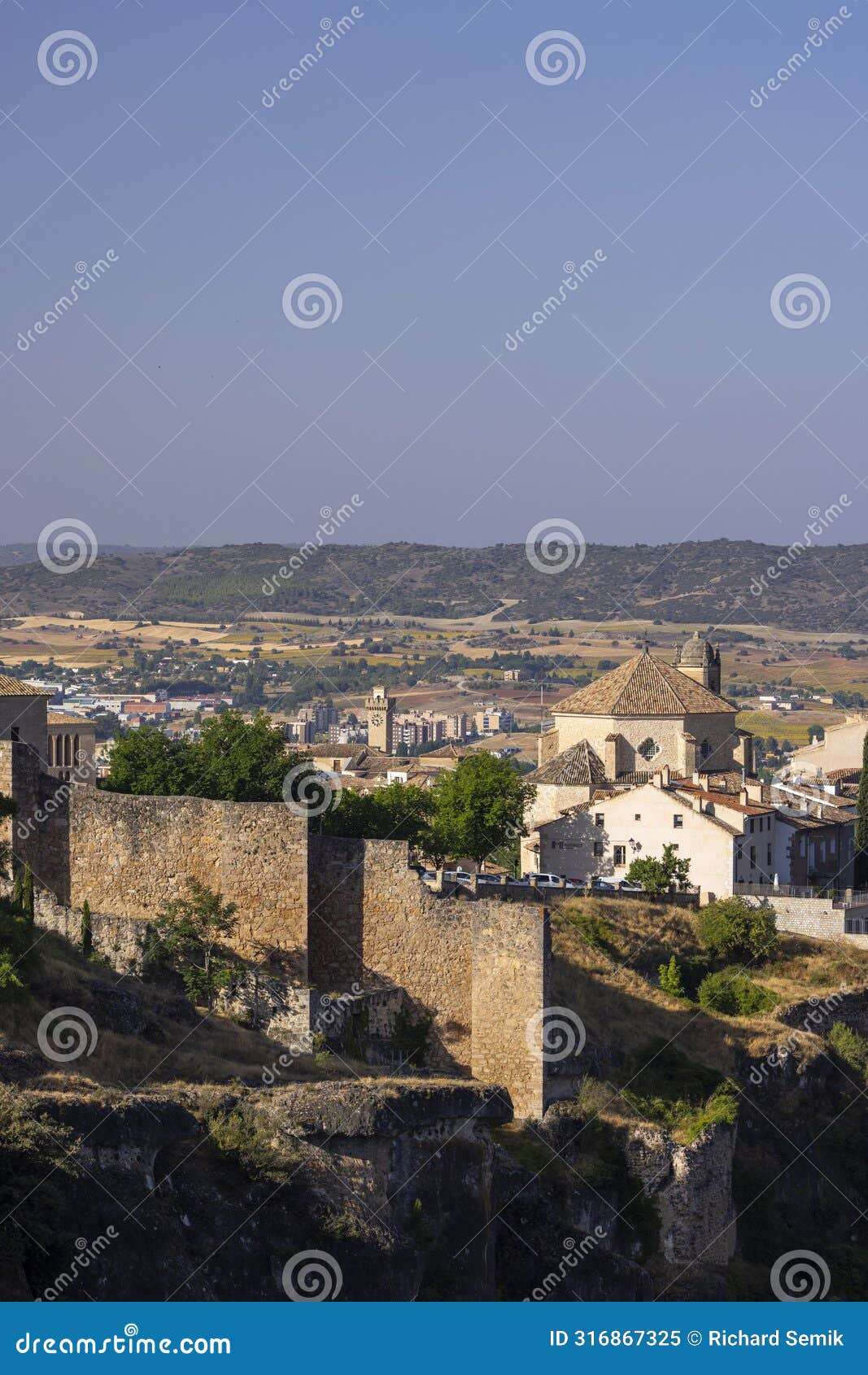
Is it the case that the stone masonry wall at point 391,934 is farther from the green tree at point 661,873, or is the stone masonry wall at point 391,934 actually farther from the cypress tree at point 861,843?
the cypress tree at point 861,843

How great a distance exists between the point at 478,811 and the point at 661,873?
450cm

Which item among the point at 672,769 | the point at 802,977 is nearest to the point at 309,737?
the point at 672,769

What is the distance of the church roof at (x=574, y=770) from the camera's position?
55.2 m

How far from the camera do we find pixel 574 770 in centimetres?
5566

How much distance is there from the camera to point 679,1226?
3566 centimetres

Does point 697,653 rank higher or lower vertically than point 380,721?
higher

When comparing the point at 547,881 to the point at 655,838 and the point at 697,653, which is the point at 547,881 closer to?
the point at 655,838

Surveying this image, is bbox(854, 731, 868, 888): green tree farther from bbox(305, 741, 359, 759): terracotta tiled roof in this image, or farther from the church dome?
bbox(305, 741, 359, 759): terracotta tiled roof

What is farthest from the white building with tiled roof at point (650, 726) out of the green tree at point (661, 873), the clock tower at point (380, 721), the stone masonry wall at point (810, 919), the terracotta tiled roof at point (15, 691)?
the clock tower at point (380, 721)

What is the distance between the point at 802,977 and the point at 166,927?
18333mm

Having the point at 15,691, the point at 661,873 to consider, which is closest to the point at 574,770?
the point at 661,873

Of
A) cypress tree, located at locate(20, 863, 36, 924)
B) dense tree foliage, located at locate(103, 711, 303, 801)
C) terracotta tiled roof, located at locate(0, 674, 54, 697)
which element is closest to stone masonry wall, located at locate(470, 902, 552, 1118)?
cypress tree, located at locate(20, 863, 36, 924)

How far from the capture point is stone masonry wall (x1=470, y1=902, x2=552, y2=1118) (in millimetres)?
32938

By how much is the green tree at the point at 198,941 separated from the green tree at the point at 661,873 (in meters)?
15.9
